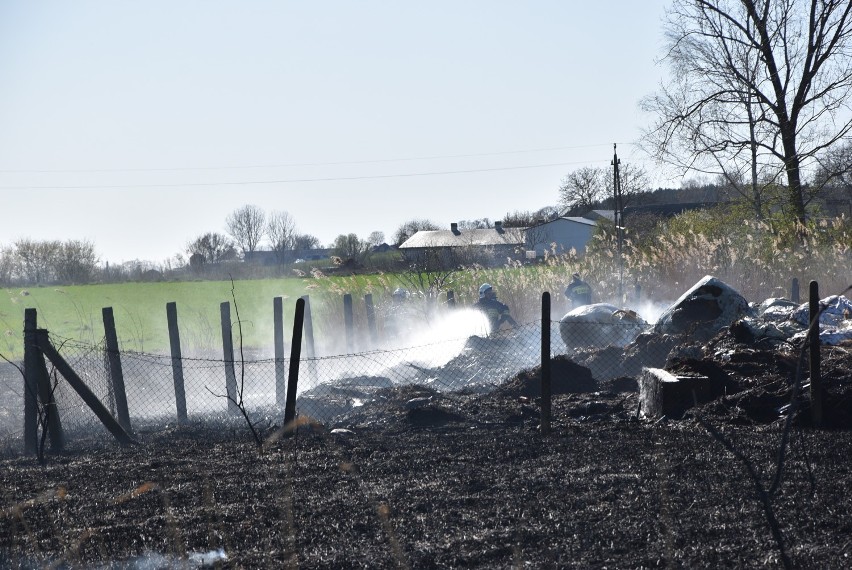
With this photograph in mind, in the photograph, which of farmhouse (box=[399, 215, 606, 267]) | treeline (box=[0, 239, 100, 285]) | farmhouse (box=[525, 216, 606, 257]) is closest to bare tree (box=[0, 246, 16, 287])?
treeline (box=[0, 239, 100, 285])

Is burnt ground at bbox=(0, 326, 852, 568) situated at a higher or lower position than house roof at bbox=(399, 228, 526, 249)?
lower

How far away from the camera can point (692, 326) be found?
14000 mm

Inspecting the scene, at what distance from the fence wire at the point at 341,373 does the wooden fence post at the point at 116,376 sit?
0.54 feet

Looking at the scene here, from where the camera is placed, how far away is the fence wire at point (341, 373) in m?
13.2

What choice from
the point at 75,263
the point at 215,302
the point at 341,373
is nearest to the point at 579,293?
the point at 341,373

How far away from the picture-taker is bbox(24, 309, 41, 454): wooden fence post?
34.7 feet

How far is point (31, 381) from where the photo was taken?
10.8 m

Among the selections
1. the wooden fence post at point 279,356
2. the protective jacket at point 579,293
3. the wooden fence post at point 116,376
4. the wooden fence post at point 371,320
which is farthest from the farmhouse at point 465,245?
the wooden fence post at point 116,376

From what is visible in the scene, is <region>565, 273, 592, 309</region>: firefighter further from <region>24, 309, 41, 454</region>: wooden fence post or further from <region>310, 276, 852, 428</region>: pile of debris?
<region>24, 309, 41, 454</region>: wooden fence post

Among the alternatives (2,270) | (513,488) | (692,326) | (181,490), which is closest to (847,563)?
(513,488)

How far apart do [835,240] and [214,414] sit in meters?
15.2

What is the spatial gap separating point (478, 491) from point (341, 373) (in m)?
11.4

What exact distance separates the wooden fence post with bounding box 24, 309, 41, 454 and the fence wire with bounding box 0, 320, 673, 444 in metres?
1.35

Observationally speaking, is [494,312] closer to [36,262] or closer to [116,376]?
[116,376]
